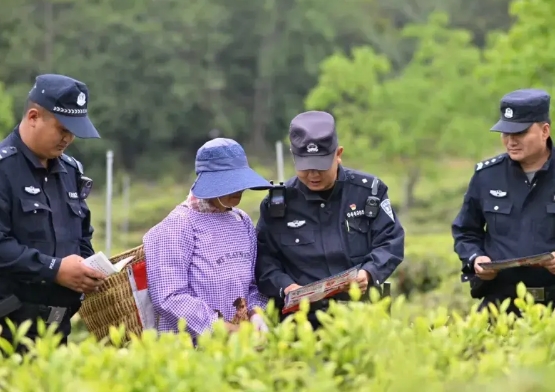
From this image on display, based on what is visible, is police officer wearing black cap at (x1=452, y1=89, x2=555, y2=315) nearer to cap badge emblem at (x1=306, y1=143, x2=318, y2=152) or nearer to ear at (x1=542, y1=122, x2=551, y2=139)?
ear at (x1=542, y1=122, x2=551, y2=139)

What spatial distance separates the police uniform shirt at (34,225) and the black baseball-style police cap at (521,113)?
210cm

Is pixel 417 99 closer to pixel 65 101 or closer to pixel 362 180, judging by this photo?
pixel 362 180

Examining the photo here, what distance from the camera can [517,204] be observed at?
16.2 feet

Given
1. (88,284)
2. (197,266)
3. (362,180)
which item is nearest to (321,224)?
(362,180)

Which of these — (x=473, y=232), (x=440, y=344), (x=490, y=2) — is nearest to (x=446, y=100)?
(x=473, y=232)

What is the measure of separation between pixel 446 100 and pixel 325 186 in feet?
70.6

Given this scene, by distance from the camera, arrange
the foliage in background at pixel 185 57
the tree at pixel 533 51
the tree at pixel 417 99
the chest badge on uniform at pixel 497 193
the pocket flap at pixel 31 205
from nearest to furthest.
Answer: the pocket flap at pixel 31 205 < the chest badge on uniform at pixel 497 193 < the tree at pixel 533 51 < the tree at pixel 417 99 < the foliage in background at pixel 185 57

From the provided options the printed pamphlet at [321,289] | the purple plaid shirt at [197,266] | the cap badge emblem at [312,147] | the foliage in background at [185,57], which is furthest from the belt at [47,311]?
the foliage in background at [185,57]

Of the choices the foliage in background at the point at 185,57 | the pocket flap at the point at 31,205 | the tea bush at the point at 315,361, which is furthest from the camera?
the foliage in background at the point at 185,57

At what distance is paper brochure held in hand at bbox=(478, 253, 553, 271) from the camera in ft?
14.8

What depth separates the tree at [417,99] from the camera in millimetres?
25766

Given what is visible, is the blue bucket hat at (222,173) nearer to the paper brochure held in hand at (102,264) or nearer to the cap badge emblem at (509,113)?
the paper brochure held in hand at (102,264)

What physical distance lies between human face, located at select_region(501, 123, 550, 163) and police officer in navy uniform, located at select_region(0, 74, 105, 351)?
2043 millimetres

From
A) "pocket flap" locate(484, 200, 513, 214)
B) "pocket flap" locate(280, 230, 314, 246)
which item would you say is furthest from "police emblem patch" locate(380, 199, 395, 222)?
"pocket flap" locate(484, 200, 513, 214)
